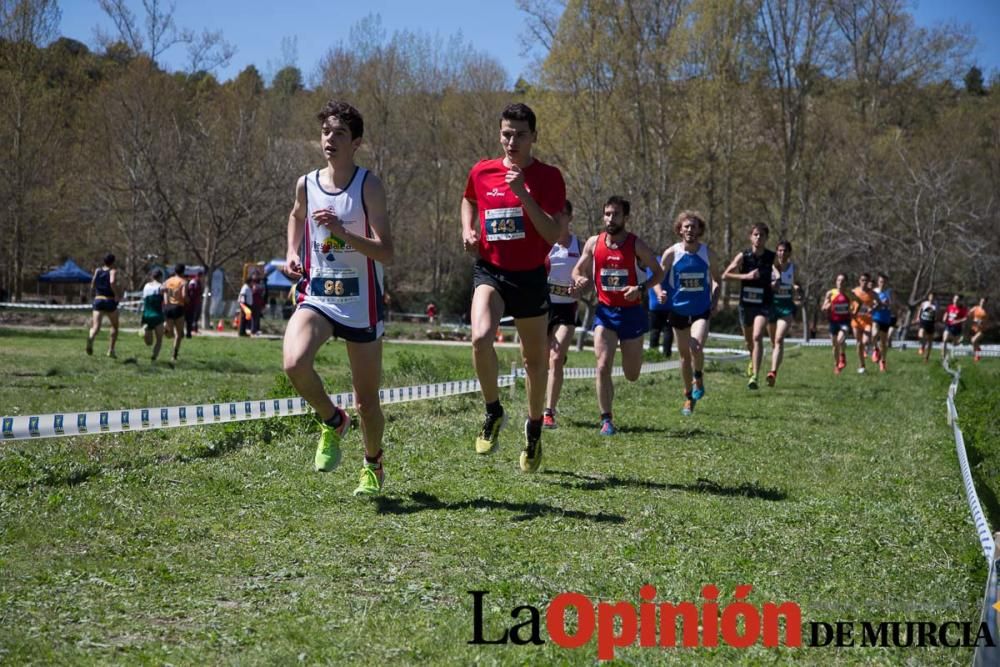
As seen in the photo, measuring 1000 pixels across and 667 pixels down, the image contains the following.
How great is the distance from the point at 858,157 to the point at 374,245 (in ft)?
151

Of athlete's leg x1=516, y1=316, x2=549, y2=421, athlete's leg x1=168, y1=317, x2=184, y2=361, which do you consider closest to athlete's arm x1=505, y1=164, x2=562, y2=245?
athlete's leg x1=516, y1=316, x2=549, y2=421

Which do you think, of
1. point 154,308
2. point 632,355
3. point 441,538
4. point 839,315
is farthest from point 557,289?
point 839,315

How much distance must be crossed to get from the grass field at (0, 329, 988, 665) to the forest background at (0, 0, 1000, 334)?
2593cm

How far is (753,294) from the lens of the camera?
1564 cm

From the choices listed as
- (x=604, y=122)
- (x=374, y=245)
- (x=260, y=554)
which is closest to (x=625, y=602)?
(x=260, y=554)

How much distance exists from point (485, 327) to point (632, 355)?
348 cm

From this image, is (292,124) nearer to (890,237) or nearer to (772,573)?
(890,237)

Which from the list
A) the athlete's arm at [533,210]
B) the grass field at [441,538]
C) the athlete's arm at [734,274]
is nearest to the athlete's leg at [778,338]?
the athlete's arm at [734,274]

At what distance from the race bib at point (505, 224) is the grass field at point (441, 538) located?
5.45 ft

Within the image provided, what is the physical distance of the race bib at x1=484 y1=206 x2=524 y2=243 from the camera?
722cm

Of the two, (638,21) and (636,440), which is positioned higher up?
(638,21)

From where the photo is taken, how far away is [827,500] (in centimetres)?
727

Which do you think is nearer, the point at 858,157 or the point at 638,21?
the point at 638,21

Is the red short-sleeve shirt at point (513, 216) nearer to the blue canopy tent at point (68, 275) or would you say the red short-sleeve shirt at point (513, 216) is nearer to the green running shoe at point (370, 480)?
the green running shoe at point (370, 480)
